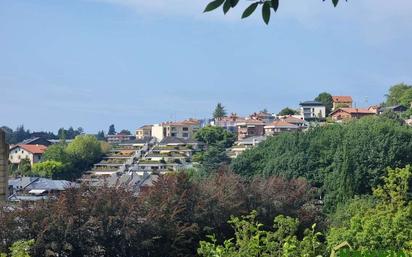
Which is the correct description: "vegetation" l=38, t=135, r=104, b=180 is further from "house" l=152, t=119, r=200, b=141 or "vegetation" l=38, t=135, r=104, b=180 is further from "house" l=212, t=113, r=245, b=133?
"house" l=212, t=113, r=245, b=133

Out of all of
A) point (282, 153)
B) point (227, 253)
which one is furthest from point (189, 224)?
point (282, 153)

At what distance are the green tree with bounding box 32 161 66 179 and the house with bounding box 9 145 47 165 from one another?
1792cm

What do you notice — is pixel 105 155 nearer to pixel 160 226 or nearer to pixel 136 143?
pixel 136 143

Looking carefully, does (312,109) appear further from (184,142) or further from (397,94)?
(184,142)

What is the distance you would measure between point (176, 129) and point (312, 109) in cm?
2177

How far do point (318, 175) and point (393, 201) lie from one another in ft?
86.5

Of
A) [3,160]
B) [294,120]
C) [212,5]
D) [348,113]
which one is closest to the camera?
[212,5]

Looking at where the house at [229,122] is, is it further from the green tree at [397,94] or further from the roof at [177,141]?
the green tree at [397,94]

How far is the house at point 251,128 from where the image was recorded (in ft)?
334

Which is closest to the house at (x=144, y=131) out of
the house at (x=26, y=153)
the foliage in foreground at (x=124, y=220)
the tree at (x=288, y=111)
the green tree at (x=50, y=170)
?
the tree at (x=288, y=111)

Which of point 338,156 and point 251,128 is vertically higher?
point 251,128

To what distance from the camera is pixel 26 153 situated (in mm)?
95750

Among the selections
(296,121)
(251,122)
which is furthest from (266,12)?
(251,122)

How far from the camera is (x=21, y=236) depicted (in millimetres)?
14039
